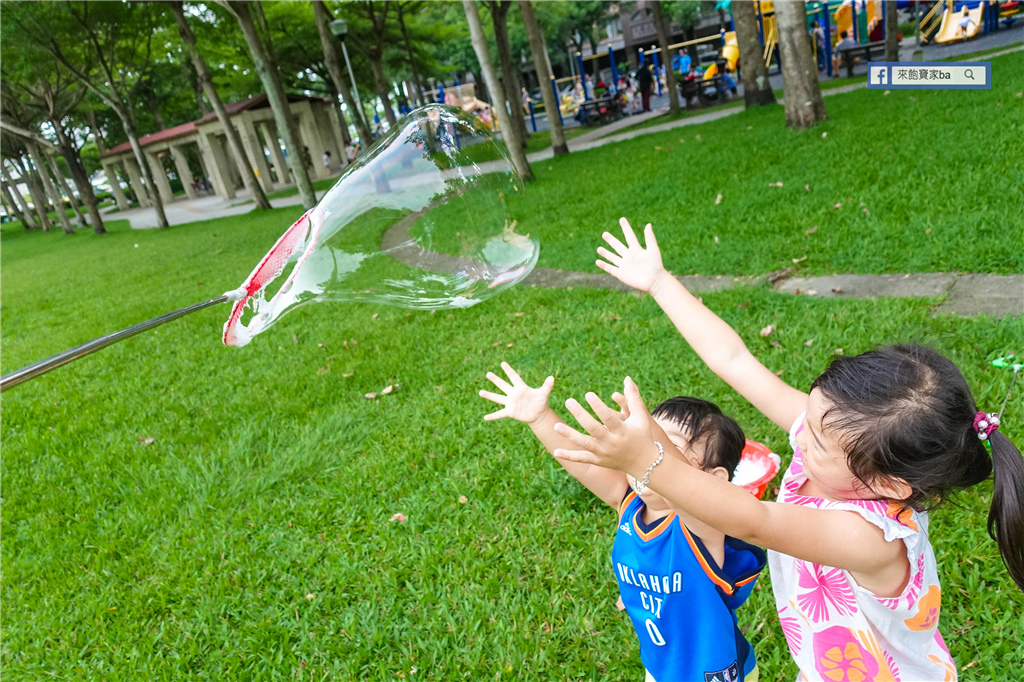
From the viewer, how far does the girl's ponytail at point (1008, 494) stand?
4.18 ft

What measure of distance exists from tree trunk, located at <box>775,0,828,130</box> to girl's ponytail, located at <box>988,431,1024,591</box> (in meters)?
8.48

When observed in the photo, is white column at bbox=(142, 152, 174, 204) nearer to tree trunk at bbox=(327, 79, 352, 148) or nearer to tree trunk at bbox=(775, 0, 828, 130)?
tree trunk at bbox=(327, 79, 352, 148)

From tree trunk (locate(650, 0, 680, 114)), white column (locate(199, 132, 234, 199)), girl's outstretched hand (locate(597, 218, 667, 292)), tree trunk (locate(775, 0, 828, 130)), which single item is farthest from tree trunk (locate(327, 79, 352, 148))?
girl's outstretched hand (locate(597, 218, 667, 292))

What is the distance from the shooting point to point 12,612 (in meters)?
3.04

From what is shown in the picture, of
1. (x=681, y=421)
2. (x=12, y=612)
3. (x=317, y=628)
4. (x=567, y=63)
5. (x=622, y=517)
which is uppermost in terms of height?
(x=567, y=63)

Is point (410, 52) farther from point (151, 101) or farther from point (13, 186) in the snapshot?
point (13, 186)

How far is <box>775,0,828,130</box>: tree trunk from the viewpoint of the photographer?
27.3 ft

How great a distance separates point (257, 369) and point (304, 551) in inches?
114

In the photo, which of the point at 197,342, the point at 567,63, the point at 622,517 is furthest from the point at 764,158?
the point at 567,63

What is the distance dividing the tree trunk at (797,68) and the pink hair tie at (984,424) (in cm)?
850

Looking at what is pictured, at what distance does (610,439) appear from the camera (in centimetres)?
109

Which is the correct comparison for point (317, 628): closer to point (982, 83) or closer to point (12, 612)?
point (12, 612)

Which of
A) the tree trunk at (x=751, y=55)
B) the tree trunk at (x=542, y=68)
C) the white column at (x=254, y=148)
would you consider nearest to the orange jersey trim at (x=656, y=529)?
the tree trunk at (x=751, y=55)

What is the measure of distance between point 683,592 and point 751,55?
13.1 m
